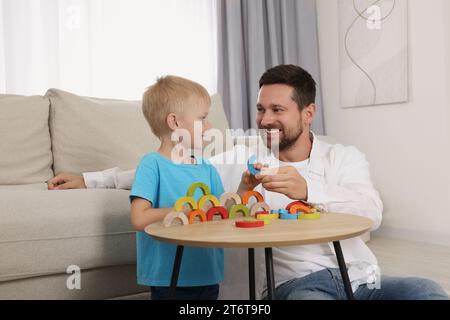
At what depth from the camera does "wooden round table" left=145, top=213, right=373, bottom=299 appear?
3.09 feet

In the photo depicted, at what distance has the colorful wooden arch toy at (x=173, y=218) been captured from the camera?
3.68 ft

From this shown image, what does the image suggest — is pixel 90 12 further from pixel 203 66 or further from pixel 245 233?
pixel 245 233

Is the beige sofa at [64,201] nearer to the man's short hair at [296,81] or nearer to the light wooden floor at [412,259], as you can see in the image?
the light wooden floor at [412,259]

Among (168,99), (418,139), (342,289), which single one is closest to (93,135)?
(168,99)

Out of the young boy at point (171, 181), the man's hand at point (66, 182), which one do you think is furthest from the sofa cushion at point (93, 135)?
the young boy at point (171, 181)

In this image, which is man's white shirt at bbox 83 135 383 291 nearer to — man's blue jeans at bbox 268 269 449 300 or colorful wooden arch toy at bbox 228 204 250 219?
man's blue jeans at bbox 268 269 449 300

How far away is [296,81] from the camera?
4.97 feet

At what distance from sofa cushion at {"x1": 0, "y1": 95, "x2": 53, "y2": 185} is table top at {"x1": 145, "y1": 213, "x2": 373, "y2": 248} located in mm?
1105

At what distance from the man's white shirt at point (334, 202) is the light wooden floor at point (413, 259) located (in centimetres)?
75

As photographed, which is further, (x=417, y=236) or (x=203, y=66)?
(x=203, y=66)

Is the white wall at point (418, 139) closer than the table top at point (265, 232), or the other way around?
the table top at point (265, 232)
